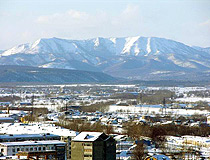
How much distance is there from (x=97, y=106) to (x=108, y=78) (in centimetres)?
10008

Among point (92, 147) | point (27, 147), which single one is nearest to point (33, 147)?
point (27, 147)

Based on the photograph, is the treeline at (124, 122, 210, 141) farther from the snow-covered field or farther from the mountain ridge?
the mountain ridge

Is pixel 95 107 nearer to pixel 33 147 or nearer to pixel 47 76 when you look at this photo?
pixel 33 147

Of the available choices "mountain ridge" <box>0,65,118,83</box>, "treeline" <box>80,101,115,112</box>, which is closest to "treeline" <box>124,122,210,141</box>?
"treeline" <box>80,101,115,112</box>

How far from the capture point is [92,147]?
1126 inches

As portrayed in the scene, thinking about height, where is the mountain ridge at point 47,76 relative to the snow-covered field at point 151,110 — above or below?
above

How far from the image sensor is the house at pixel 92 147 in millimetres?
28641

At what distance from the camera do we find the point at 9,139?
39.1 meters

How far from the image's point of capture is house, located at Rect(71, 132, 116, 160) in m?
28.6

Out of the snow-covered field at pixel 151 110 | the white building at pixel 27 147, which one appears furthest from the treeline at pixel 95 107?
the white building at pixel 27 147

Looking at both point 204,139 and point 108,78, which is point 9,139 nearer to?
point 204,139

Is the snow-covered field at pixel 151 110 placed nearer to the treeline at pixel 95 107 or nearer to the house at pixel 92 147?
the treeline at pixel 95 107

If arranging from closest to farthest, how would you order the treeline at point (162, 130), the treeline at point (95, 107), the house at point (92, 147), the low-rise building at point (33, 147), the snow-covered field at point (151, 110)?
the house at point (92, 147), the low-rise building at point (33, 147), the treeline at point (162, 130), the snow-covered field at point (151, 110), the treeline at point (95, 107)

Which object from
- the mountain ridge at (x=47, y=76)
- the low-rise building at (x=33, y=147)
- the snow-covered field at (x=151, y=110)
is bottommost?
the low-rise building at (x=33, y=147)
